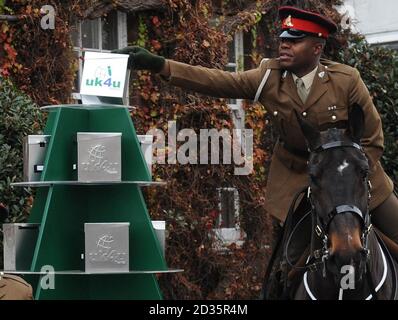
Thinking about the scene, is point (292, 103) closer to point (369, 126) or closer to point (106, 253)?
point (369, 126)

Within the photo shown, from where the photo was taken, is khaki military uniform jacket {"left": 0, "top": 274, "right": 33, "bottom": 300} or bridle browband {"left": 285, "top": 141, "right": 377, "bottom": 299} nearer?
khaki military uniform jacket {"left": 0, "top": 274, "right": 33, "bottom": 300}

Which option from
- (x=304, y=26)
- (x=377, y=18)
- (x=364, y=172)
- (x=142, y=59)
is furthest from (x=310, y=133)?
(x=377, y=18)

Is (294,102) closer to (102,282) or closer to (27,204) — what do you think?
(102,282)

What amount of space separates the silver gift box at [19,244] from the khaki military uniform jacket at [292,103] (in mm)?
1574

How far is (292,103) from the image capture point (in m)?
7.84

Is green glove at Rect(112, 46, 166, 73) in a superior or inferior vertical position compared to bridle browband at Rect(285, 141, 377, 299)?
superior

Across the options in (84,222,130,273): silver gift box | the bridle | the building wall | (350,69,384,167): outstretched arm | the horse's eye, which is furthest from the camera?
the building wall

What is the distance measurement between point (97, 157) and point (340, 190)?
2.19m

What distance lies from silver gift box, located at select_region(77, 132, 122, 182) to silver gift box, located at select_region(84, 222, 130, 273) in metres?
0.35

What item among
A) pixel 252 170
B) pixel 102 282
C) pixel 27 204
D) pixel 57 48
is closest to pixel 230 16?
pixel 252 170

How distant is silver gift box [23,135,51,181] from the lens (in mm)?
8477

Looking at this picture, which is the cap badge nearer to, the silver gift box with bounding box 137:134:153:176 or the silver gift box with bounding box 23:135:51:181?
the silver gift box with bounding box 137:134:153:176

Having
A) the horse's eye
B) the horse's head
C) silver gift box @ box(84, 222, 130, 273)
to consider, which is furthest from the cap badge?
silver gift box @ box(84, 222, 130, 273)

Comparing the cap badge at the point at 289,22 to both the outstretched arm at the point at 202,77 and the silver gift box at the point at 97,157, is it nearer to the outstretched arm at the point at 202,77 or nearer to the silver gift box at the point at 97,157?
the outstretched arm at the point at 202,77
